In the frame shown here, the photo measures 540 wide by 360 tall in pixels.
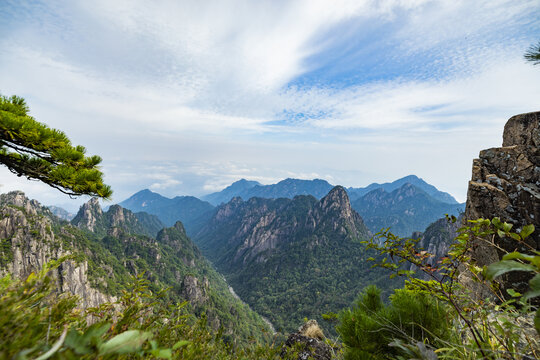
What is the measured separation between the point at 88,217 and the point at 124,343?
213 meters

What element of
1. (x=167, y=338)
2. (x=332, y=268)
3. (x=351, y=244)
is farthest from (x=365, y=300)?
(x=351, y=244)

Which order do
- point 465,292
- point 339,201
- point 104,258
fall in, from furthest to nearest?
point 339,201
point 104,258
point 465,292

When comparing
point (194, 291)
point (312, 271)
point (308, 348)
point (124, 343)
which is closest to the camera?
point (124, 343)

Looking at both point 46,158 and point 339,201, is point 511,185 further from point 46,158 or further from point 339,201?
point 339,201

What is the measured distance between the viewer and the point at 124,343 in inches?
34.7

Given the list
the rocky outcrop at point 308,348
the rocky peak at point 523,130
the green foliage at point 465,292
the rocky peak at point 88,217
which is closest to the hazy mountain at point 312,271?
the rocky peak at point 523,130

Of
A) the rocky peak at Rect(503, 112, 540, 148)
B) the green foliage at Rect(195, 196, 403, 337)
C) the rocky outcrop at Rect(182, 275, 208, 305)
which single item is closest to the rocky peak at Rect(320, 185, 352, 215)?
the green foliage at Rect(195, 196, 403, 337)

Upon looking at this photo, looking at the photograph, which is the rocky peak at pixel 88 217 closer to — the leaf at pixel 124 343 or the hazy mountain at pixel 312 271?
the hazy mountain at pixel 312 271

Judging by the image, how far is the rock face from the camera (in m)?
5.63

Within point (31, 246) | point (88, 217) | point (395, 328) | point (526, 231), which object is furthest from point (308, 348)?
point (88, 217)

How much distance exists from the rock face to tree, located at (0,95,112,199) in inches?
396

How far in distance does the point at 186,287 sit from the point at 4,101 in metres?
109

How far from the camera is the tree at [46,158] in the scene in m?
4.07

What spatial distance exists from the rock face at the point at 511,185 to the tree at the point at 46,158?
1005 cm
